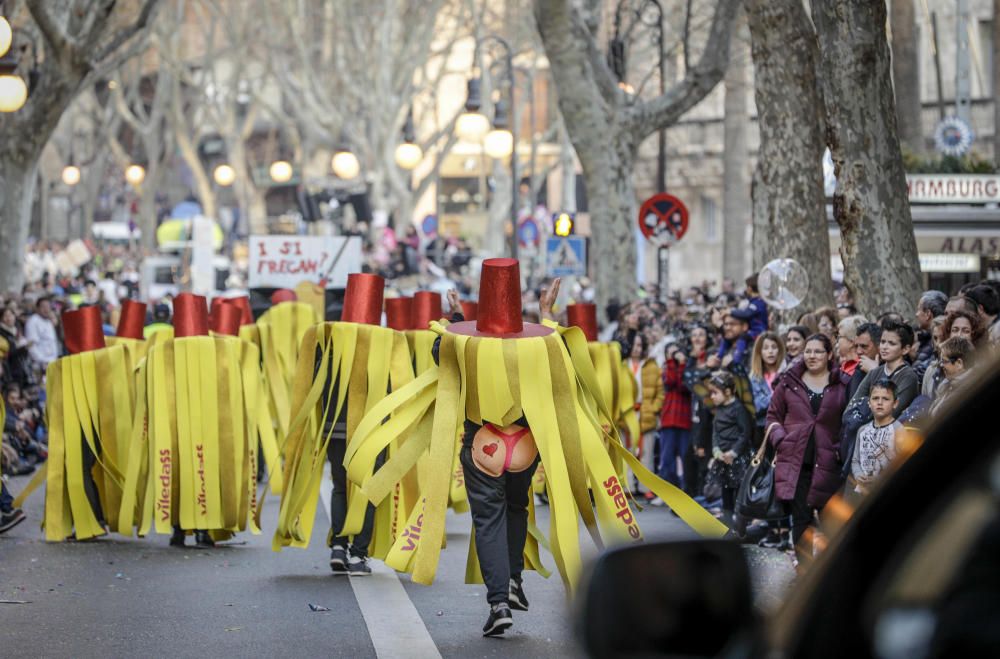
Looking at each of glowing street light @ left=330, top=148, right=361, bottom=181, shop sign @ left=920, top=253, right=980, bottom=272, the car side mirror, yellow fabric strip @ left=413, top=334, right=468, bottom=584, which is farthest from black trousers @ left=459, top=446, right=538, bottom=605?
glowing street light @ left=330, top=148, right=361, bottom=181

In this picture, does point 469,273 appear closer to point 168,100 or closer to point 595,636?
point 168,100

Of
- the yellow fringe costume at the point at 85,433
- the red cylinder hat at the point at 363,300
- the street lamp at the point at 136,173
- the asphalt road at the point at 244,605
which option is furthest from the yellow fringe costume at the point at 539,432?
the street lamp at the point at 136,173

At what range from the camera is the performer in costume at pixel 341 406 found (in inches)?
401

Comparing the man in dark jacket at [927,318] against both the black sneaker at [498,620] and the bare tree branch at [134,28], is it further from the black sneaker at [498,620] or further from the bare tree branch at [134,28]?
the bare tree branch at [134,28]

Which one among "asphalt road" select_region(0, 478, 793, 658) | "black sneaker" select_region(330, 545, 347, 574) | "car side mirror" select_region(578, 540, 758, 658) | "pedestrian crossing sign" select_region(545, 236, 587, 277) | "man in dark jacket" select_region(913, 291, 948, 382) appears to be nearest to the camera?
"car side mirror" select_region(578, 540, 758, 658)

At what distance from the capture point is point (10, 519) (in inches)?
484

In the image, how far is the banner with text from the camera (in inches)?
933

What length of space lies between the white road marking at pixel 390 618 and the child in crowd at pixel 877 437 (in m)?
2.30

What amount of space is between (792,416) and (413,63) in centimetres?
3687

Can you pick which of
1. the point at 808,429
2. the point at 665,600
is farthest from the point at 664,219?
the point at 665,600

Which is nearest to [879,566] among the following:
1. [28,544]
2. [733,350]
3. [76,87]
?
[28,544]

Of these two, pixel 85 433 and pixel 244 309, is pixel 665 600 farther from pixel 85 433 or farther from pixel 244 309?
pixel 244 309

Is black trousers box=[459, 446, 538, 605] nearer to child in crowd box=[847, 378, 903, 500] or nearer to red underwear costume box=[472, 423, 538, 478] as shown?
red underwear costume box=[472, 423, 538, 478]

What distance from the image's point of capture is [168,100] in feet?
163
